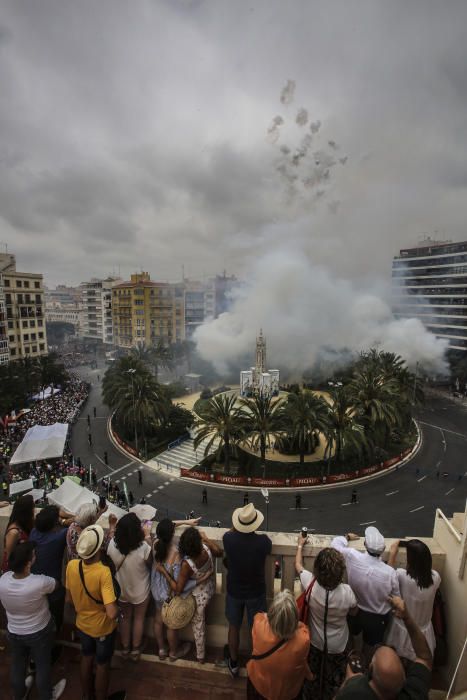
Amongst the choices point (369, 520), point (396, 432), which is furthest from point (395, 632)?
point (396, 432)

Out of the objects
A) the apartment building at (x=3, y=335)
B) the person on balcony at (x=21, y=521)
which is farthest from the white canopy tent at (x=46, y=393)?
the person on balcony at (x=21, y=521)

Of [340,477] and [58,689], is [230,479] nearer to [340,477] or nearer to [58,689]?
[340,477]

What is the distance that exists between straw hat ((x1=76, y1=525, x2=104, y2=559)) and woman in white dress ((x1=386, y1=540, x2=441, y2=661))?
3048mm

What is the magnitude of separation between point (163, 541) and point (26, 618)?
1509 mm

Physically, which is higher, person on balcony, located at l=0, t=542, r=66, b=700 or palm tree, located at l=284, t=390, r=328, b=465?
person on balcony, located at l=0, t=542, r=66, b=700

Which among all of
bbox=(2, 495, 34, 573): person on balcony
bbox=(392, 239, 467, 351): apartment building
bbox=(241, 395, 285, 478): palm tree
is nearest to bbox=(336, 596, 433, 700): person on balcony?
bbox=(2, 495, 34, 573): person on balcony

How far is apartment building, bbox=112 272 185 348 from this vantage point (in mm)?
77125

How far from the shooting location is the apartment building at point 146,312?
253 ft

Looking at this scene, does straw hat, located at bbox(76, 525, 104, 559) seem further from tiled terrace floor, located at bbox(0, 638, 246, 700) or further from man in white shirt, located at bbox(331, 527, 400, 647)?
man in white shirt, located at bbox(331, 527, 400, 647)

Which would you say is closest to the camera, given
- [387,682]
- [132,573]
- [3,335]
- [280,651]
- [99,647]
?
[387,682]

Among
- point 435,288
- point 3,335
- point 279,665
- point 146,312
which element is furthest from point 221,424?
point 146,312

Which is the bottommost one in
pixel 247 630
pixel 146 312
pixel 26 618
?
pixel 247 630

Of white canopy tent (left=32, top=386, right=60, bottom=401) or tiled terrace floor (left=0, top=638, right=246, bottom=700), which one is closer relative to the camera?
tiled terrace floor (left=0, top=638, right=246, bottom=700)

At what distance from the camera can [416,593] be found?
140 inches
